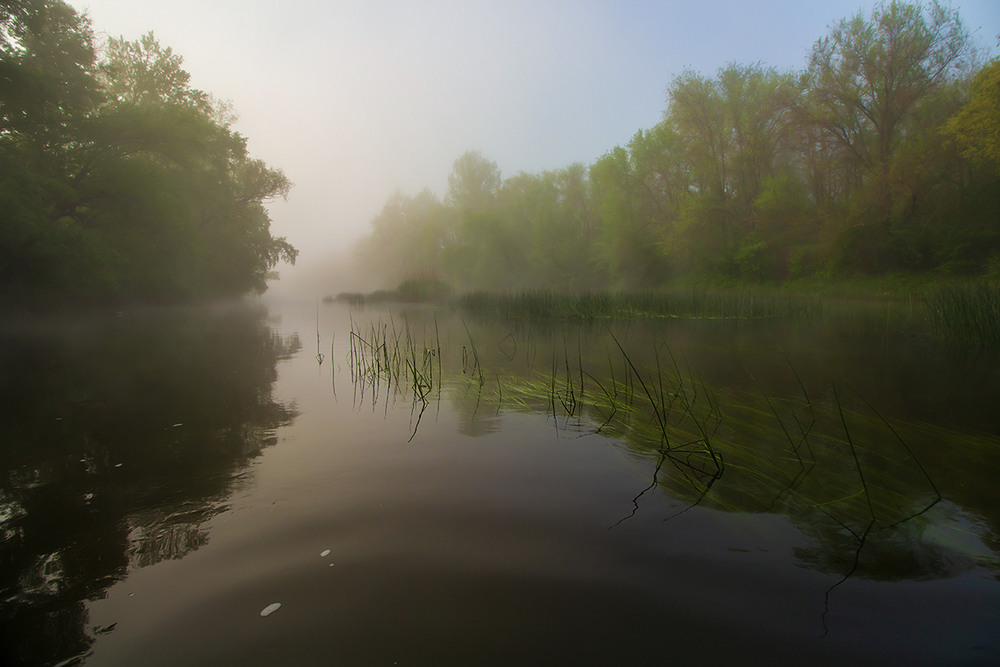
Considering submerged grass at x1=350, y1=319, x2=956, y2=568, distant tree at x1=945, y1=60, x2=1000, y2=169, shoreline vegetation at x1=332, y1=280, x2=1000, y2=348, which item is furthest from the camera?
distant tree at x1=945, y1=60, x2=1000, y2=169

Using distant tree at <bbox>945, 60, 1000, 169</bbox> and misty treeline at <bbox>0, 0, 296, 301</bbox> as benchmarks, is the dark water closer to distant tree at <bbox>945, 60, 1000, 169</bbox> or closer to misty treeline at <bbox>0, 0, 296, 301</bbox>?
misty treeline at <bbox>0, 0, 296, 301</bbox>

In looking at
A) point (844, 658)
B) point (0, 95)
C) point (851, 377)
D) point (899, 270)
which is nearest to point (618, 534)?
point (844, 658)

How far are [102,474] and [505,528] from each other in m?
2.29

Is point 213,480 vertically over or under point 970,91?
under

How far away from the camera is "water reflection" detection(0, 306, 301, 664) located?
1.57m

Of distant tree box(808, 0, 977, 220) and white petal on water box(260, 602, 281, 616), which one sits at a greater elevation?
distant tree box(808, 0, 977, 220)

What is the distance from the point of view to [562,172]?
4053cm

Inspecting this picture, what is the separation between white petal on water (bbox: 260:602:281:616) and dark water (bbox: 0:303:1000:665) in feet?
0.11

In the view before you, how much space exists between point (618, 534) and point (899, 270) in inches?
1072

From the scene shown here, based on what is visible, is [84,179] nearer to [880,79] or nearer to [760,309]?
[760,309]

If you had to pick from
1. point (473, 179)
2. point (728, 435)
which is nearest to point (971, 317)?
point (728, 435)

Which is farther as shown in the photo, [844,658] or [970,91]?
[970,91]

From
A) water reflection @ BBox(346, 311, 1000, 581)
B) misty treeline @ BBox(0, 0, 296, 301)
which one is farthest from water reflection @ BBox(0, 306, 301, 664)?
misty treeline @ BBox(0, 0, 296, 301)

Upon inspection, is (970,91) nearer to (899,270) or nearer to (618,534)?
(899,270)
